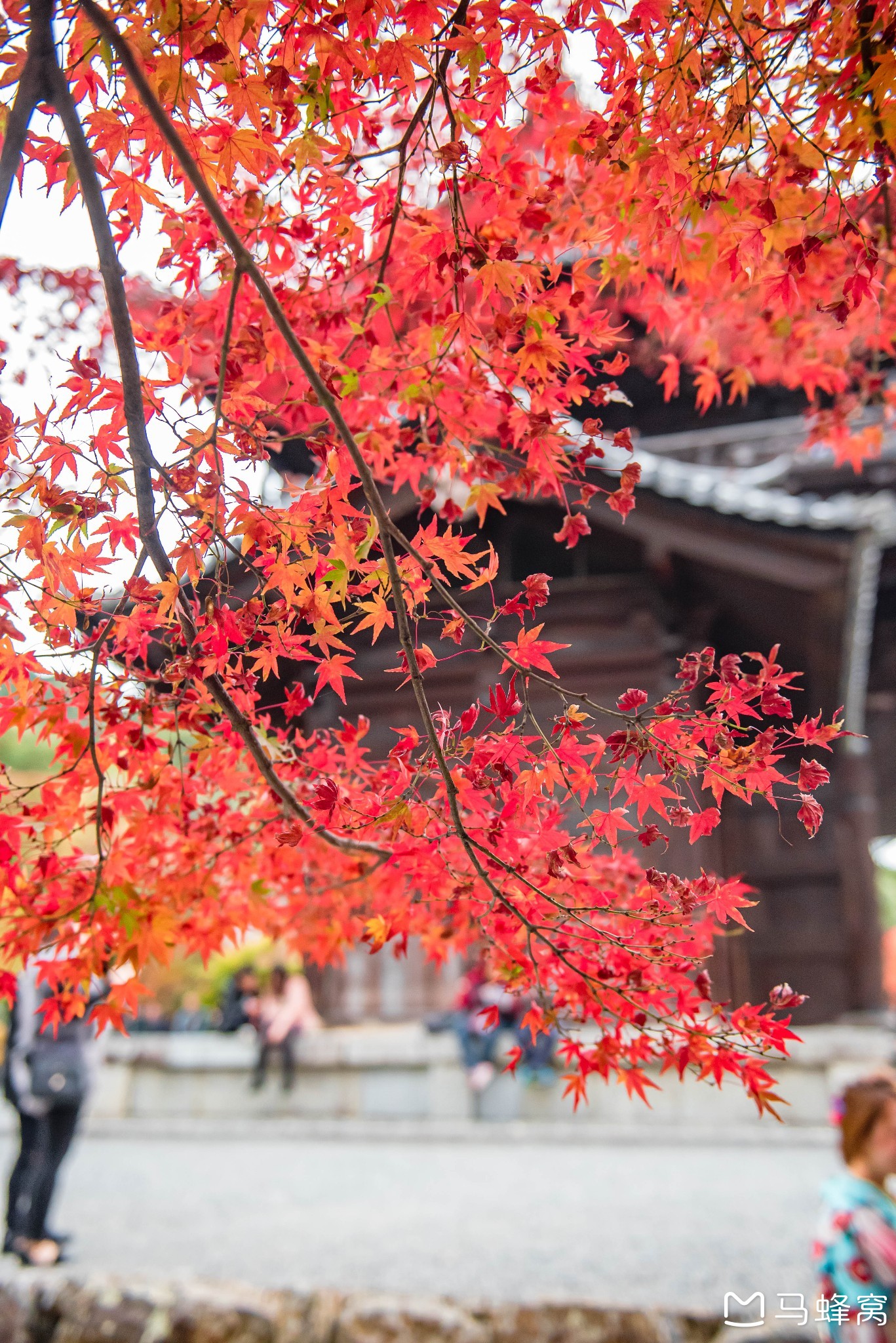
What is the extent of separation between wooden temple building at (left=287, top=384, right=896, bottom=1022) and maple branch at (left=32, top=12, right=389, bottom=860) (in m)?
2.49

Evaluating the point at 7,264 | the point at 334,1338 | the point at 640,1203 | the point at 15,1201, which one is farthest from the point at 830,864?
the point at 7,264

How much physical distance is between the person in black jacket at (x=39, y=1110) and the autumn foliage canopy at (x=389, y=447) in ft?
8.00

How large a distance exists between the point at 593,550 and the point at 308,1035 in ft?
17.1

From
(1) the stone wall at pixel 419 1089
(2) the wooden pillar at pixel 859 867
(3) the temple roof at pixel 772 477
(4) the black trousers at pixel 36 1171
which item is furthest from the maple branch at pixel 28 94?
(2) the wooden pillar at pixel 859 867

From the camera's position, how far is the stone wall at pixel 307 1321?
279cm

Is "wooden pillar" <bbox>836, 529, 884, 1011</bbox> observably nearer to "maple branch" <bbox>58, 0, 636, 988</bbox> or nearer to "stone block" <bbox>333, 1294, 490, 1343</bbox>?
"stone block" <bbox>333, 1294, 490, 1343</bbox>

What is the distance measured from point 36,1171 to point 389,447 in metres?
3.96

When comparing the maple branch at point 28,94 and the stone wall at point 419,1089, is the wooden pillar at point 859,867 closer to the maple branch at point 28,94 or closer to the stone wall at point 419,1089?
the stone wall at point 419,1089

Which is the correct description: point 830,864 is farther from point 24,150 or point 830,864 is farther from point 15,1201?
point 24,150

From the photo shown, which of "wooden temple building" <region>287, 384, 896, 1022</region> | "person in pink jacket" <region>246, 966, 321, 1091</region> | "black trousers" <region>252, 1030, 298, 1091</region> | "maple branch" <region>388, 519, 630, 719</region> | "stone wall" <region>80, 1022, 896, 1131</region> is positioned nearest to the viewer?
"maple branch" <region>388, 519, 630, 719</region>

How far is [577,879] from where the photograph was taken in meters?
2.01

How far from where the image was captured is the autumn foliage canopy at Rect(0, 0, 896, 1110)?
1707mm

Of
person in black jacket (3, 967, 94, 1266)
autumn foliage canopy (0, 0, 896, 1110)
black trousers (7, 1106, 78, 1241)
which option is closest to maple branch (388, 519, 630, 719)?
autumn foliage canopy (0, 0, 896, 1110)

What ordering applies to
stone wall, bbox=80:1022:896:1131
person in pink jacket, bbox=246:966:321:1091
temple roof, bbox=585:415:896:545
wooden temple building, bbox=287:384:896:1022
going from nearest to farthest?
temple roof, bbox=585:415:896:545, wooden temple building, bbox=287:384:896:1022, stone wall, bbox=80:1022:896:1131, person in pink jacket, bbox=246:966:321:1091
